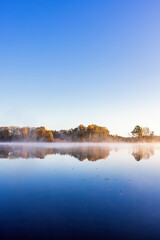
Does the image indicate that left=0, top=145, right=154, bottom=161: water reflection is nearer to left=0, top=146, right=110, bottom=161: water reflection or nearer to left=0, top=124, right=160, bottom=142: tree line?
left=0, top=146, right=110, bottom=161: water reflection

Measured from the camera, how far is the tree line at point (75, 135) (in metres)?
143

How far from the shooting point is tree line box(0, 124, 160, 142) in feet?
470

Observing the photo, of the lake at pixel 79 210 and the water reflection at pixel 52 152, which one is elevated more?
the lake at pixel 79 210

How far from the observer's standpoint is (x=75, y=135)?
15200 cm

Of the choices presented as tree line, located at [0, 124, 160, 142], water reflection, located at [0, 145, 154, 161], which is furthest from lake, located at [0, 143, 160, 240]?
tree line, located at [0, 124, 160, 142]

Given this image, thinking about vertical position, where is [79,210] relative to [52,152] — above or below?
above

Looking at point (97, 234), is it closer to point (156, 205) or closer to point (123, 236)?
point (123, 236)

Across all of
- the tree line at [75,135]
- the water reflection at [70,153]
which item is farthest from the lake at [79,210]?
the tree line at [75,135]

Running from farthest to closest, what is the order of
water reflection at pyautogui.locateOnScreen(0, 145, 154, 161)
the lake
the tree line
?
1. the tree line
2. water reflection at pyautogui.locateOnScreen(0, 145, 154, 161)
3. the lake

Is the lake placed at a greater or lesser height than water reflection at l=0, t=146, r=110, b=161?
greater

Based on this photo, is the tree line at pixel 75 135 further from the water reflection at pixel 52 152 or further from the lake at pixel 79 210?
the lake at pixel 79 210

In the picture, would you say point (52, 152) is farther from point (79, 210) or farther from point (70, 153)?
point (79, 210)

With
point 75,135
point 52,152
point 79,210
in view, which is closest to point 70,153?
point 52,152

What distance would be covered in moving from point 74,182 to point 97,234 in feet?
26.4
